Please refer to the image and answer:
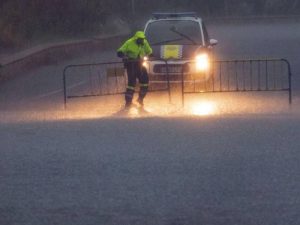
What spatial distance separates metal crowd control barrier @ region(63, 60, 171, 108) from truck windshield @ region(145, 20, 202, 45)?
1.20 m

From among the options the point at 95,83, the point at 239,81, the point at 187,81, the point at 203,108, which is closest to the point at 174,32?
the point at 187,81

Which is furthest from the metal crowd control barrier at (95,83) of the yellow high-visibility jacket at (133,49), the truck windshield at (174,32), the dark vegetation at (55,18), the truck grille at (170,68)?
the dark vegetation at (55,18)

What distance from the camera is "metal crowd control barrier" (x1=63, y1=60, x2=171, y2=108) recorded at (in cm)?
2280

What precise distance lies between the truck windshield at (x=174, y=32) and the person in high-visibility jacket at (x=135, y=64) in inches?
135

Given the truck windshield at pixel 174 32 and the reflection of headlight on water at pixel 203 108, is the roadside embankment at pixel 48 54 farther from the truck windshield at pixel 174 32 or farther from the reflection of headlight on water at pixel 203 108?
the reflection of headlight on water at pixel 203 108

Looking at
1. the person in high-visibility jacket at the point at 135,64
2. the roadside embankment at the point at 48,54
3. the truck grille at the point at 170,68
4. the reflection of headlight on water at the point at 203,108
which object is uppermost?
the person in high-visibility jacket at the point at 135,64

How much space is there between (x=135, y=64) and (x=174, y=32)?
14.7 feet

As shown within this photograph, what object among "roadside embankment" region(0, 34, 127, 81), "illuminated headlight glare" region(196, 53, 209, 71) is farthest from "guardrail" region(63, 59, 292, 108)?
"roadside embankment" region(0, 34, 127, 81)

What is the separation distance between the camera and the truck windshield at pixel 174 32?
83.9 feet

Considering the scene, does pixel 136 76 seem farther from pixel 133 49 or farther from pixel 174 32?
pixel 174 32

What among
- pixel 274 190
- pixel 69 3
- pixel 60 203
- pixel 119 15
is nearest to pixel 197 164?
pixel 274 190

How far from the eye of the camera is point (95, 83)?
28016 millimetres

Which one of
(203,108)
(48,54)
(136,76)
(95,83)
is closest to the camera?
(203,108)

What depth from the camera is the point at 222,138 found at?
14.3m
